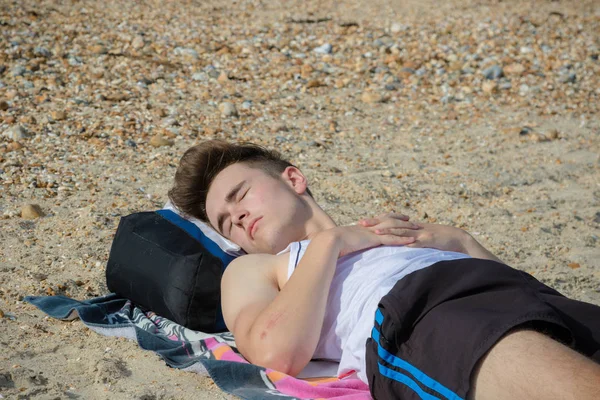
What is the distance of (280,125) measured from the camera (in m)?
6.87

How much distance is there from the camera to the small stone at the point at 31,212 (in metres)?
4.76

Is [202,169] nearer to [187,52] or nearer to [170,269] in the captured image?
[170,269]

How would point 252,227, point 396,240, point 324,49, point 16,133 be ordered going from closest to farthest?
point 396,240
point 252,227
point 16,133
point 324,49

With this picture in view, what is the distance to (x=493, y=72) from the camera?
8.50m

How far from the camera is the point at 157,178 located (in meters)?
5.59

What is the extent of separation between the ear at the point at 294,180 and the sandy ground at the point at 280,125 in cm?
114

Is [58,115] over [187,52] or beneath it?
beneath

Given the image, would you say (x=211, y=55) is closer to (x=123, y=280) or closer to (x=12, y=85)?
(x=12, y=85)

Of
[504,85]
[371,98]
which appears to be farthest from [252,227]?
[504,85]

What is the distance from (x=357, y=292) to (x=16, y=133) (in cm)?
410

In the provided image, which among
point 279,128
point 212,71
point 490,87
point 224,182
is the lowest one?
point 279,128

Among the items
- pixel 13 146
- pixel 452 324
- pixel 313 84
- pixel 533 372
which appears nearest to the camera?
pixel 533 372

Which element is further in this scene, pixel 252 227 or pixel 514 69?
pixel 514 69

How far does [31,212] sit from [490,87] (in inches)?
215
